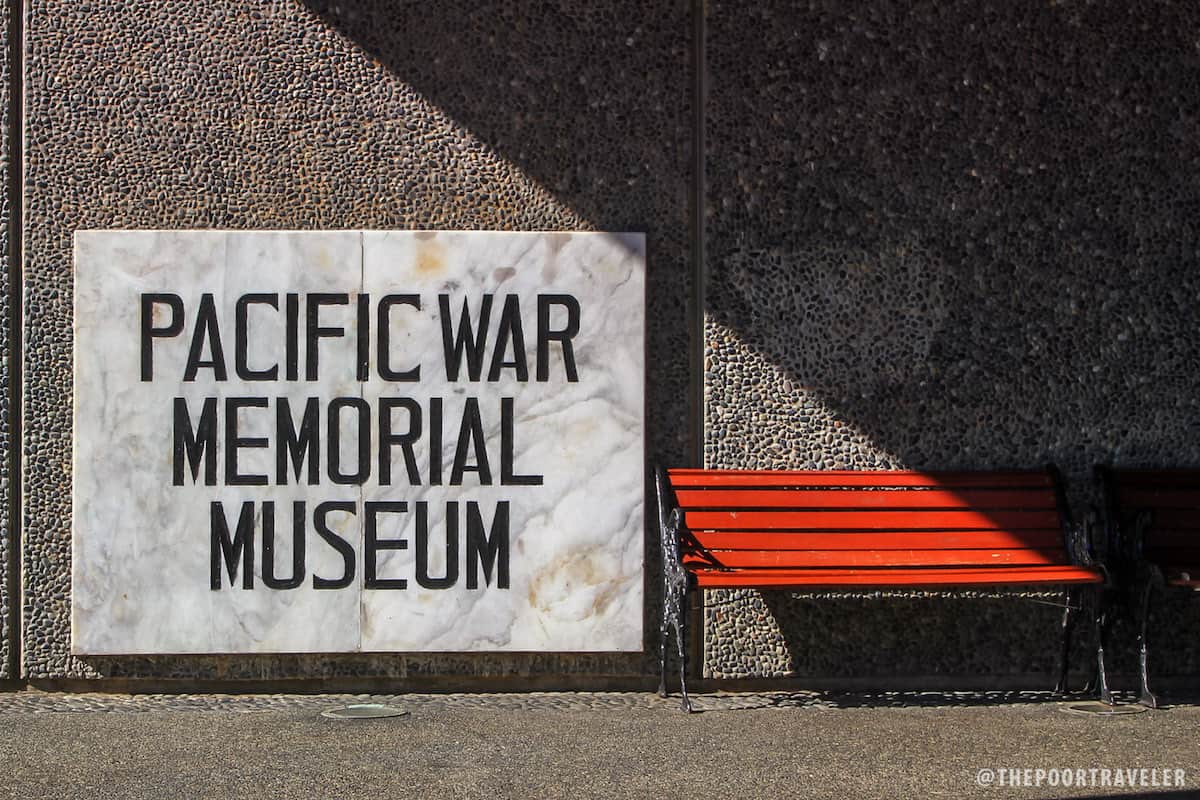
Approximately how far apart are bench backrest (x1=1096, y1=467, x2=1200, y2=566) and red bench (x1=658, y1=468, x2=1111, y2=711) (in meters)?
0.19

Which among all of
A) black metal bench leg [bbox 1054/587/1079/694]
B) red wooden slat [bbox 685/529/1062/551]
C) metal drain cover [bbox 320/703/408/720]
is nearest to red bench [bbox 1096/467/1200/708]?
black metal bench leg [bbox 1054/587/1079/694]

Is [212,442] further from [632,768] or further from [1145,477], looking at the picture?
[1145,477]

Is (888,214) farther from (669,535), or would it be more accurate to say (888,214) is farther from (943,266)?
(669,535)

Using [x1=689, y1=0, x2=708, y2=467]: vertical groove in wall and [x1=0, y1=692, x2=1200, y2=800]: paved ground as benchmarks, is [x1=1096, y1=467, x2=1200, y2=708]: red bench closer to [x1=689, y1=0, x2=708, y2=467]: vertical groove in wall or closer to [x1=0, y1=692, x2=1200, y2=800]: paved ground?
[x1=0, y1=692, x2=1200, y2=800]: paved ground

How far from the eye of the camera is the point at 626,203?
5461 mm

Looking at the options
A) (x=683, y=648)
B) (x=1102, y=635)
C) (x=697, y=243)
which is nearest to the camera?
(x=683, y=648)

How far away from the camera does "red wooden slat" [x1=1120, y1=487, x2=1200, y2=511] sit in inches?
213

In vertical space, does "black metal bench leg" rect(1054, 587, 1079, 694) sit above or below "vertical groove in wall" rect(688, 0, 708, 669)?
below

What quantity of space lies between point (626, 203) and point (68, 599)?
103 inches

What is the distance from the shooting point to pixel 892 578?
197 inches

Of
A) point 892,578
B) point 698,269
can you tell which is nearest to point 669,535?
point 892,578

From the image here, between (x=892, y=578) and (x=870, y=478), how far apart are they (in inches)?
21.1

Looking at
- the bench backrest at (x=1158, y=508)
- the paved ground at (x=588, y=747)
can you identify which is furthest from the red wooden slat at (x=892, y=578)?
the paved ground at (x=588, y=747)

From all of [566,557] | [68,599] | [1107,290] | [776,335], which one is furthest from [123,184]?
[1107,290]
